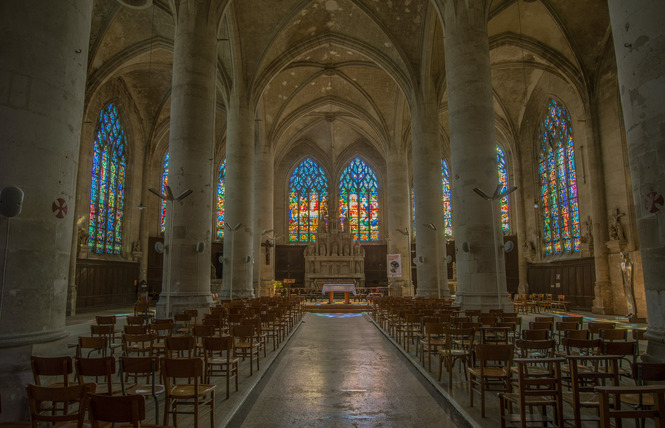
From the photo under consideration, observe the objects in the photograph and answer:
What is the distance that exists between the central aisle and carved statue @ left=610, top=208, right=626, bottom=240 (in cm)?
1422

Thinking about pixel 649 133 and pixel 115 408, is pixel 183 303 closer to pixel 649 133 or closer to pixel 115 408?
pixel 115 408

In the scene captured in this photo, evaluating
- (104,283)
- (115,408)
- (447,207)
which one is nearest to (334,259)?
(447,207)

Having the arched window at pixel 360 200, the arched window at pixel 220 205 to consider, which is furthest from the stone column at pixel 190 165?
the arched window at pixel 360 200

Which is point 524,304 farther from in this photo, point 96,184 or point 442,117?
point 96,184

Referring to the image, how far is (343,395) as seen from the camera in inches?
234

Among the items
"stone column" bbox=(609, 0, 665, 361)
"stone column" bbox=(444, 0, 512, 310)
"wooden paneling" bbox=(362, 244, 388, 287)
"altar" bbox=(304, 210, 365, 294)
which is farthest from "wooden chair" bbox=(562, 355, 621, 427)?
"wooden paneling" bbox=(362, 244, 388, 287)

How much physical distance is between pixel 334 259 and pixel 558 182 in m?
16.4

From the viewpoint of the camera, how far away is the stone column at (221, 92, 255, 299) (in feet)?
64.3

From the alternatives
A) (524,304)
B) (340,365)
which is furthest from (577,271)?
(340,365)

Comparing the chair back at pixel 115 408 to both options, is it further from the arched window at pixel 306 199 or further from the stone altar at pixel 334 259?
the arched window at pixel 306 199

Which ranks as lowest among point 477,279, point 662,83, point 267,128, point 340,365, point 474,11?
point 340,365

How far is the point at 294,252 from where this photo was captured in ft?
120

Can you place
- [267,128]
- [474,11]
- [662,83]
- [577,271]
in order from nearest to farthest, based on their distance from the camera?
1. [662,83]
2. [474,11]
3. [577,271]
4. [267,128]

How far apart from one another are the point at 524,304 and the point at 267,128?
788 inches
